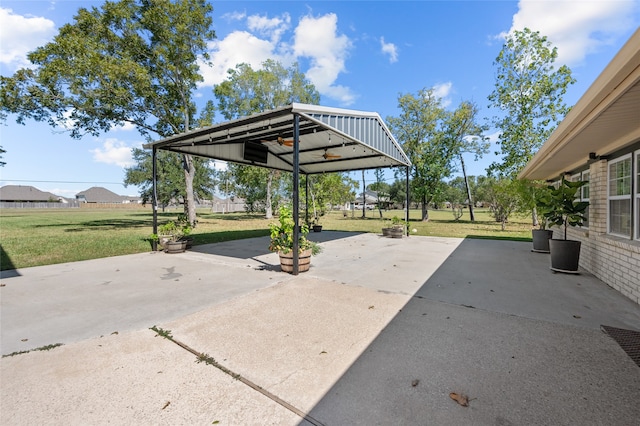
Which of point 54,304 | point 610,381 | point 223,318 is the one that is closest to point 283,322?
point 223,318

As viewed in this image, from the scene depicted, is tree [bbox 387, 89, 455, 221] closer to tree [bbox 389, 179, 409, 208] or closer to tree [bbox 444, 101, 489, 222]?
tree [bbox 444, 101, 489, 222]

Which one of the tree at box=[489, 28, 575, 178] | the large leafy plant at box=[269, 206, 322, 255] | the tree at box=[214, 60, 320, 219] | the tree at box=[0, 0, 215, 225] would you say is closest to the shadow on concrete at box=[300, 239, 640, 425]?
the large leafy plant at box=[269, 206, 322, 255]

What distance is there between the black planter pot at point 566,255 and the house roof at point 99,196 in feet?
347

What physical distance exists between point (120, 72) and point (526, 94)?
22.4 metres

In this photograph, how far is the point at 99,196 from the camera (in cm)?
8362

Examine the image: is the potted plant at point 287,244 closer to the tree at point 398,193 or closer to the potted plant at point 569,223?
the potted plant at point 569,223

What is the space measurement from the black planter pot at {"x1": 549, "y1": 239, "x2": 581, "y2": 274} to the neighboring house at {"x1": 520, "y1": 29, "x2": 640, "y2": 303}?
0.34 meters

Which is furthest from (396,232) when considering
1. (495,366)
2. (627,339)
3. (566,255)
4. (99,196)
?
(99,196)

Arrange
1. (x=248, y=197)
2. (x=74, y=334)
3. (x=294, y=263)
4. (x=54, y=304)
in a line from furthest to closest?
(x=248, y=197), (x=294, y=263), (x=54, y=304), (x=74, y=334)

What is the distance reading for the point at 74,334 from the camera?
114 inches

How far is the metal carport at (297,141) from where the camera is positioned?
5.96 meters

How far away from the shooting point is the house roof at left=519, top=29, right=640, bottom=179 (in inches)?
83.2

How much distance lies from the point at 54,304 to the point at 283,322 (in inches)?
135

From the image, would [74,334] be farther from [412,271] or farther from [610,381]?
[412,271]
